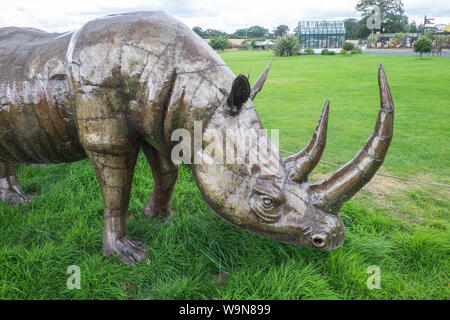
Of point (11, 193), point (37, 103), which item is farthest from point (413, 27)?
point (37, 103)

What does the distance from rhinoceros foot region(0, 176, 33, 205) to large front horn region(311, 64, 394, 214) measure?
12.3 ft

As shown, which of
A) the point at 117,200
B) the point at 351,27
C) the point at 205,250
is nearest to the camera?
the point at 117,200

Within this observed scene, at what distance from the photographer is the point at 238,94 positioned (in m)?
2.45

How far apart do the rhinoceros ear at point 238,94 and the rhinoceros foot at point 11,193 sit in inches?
132

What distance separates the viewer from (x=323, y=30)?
2167 inches

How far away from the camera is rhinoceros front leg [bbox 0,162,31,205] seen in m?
4.48

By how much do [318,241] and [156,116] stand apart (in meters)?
1.46

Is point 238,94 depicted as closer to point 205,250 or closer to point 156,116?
point 156,116

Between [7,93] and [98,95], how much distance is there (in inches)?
34.9

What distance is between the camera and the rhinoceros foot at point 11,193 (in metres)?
4.46

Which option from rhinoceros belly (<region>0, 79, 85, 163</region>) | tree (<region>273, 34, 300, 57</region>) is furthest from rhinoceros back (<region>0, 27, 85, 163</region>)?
tree (<region>273, 34, 300, 57</region>)

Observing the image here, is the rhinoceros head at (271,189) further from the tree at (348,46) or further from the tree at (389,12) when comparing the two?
the tree at (389,12)

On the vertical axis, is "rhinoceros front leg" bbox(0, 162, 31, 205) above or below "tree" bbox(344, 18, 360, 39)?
below

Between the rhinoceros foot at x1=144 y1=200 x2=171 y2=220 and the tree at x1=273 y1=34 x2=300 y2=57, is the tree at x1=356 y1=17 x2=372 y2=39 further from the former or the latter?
the rhinoceros foot at x1=144 y1=200 x2=171 y2=220
